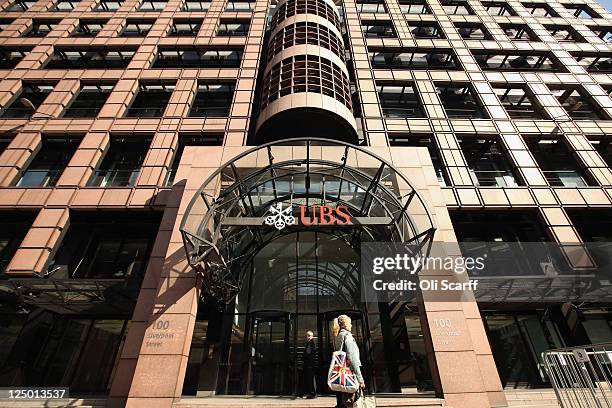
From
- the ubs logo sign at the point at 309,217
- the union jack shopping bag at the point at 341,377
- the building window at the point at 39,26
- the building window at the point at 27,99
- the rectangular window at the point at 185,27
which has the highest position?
the rectangular window at the point at 185,27

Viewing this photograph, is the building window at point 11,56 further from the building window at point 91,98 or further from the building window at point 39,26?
the building window at point 91,98

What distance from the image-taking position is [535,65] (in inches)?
1014

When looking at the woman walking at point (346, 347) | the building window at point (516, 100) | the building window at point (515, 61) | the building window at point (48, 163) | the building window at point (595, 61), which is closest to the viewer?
the woman walking at point (346, 347)

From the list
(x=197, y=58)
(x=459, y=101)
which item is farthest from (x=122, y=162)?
(x=459, y=101)

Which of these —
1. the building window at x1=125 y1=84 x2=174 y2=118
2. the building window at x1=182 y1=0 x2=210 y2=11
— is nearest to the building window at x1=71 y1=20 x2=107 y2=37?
the building window at x1=182 y1=0 x2=210 y2=11

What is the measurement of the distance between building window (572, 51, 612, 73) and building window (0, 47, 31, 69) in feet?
147

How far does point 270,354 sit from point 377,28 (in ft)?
95.4

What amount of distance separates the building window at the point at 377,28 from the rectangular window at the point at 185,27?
15066mm

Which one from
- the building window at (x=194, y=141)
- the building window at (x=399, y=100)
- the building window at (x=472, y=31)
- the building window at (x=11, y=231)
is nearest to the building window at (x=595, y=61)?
the building window at (x=472, y=31)

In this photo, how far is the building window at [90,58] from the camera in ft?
80.8

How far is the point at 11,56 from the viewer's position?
81.1ft

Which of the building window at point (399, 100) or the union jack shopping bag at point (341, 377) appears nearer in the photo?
the union jack shopping bag at point (341, 377)

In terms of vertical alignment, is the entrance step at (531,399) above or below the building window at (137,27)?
below

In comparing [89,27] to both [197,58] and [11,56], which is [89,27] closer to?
[11,56]
